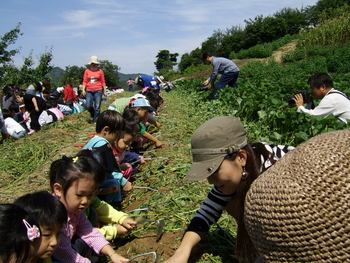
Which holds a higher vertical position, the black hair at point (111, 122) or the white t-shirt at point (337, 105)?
the black hair at point (111, 122)

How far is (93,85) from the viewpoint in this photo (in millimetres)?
8242

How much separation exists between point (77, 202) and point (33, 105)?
6529 millimetres

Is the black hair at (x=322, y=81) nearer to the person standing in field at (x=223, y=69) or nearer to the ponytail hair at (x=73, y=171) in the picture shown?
the ponytail hair at (x=73, y=171)

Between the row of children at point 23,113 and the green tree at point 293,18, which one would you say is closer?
the row of children at point 23,113

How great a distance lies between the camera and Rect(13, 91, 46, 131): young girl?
7.82 m

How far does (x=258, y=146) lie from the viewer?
190cm

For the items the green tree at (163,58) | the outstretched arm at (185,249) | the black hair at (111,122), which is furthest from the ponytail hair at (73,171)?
the green tree at (163,58)

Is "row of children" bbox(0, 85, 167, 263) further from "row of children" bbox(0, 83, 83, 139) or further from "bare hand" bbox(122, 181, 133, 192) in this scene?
"row of children" bbox(0, 83, 83, 139)

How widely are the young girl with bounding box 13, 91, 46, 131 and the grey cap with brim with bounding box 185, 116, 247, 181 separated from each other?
717cm

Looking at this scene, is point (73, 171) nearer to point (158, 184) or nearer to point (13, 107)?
point (158, 184)

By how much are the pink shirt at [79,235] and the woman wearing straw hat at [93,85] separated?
6.25m

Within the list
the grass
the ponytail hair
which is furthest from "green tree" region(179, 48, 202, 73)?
the ponytail hair

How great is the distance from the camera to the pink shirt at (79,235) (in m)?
2.08

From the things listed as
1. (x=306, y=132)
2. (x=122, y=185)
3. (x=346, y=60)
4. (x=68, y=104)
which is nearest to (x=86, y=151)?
(x=122, y=185)
